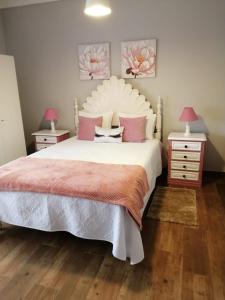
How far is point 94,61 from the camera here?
11.6 feet

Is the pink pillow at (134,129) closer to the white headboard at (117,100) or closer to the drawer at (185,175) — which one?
the white headboard at (117,100)

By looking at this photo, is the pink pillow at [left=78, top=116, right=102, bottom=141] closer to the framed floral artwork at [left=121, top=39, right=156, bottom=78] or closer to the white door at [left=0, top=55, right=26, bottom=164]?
the framed floral artwork at [left=121, top=39, right=156, bottom=78]

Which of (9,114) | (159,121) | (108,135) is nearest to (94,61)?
(108,135)

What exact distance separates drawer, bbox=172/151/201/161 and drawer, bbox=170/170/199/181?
0.68ft

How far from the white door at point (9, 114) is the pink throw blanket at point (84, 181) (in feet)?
4.39

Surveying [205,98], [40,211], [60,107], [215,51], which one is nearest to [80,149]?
[40,211]

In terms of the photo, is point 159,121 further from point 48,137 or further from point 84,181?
point 84,181

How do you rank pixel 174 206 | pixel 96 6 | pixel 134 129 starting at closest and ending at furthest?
pixel 96 6 < pixel 174 206 < pixel 134 129

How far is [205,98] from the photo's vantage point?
3.24 meters

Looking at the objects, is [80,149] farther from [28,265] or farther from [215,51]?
[215,51]

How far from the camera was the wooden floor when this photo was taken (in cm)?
154

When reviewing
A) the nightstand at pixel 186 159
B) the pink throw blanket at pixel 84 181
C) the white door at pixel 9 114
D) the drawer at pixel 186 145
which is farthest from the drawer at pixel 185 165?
the white door at pixel 9 114

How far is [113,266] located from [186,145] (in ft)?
6.04

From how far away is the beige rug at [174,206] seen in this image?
7.70ft
